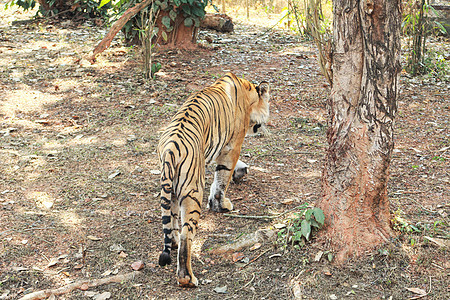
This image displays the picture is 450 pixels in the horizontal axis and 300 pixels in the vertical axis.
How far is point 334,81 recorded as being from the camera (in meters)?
3.46

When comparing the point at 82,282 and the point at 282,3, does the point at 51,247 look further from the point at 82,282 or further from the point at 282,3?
the point at 282,3

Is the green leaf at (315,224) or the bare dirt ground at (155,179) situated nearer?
the bare dirt ground at (155,179)

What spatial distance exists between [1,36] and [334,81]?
29.3 ft

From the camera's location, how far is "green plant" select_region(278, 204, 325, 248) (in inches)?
139

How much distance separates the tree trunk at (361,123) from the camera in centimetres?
320

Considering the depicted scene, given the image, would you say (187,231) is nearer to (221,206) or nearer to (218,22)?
(221,206)

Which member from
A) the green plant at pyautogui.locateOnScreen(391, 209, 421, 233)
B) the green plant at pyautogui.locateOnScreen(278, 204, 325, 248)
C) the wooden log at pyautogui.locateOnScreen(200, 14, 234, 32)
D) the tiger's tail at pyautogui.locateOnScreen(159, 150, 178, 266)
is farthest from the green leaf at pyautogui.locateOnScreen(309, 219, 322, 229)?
the wooden log at pyautogui.locateOnScreen(200, 14, 234, 32)

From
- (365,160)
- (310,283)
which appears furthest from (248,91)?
(310,283)

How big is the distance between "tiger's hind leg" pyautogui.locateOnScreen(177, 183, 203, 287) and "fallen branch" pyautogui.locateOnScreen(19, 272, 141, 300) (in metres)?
0.45

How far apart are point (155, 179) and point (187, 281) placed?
2033mm

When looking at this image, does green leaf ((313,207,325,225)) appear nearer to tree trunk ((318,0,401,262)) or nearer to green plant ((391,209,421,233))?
tree trunk ((318,0,401,262))

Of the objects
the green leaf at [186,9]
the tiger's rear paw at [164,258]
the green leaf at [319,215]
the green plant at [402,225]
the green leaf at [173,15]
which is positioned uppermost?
the green leaf at [186,9]

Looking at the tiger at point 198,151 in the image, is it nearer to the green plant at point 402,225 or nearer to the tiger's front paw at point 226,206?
the tiger's front paw at point 226,206

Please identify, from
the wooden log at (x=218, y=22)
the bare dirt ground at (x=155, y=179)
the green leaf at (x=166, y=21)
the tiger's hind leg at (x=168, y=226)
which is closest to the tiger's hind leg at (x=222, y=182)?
the bare dirt ground at (x=155, y=179)
